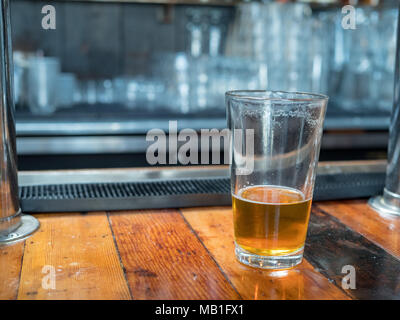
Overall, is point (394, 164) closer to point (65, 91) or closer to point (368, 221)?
point (368, 221)

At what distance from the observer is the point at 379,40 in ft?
9.12

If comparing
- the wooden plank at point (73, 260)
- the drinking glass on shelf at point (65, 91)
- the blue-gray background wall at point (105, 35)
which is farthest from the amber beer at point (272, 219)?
the blue-gray background wall at point (105, 35)

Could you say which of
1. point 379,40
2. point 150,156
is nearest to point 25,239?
point 150,156

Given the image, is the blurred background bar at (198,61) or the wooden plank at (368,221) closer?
the wooden plank at (368,221)

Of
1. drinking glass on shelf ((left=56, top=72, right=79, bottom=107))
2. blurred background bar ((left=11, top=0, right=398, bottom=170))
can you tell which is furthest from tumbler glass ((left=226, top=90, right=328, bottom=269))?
drinking glass on shelf ((left=56, top=72, right=79, bottom=107))

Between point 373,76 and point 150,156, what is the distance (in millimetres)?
1446

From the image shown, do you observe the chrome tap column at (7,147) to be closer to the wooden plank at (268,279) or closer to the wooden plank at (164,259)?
the wooden plank at (164,259)

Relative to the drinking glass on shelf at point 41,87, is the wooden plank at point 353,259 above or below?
below

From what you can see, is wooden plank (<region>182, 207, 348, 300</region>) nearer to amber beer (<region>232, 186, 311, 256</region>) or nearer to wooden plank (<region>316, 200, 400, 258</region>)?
amber beer (<region>232, 186, 311, 256</region>)

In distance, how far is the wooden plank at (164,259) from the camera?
513 millimetres

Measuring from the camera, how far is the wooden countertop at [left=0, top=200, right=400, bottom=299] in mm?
513

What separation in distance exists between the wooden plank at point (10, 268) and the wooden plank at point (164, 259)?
0.39 ft

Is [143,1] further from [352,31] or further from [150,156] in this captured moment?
[352,31]
